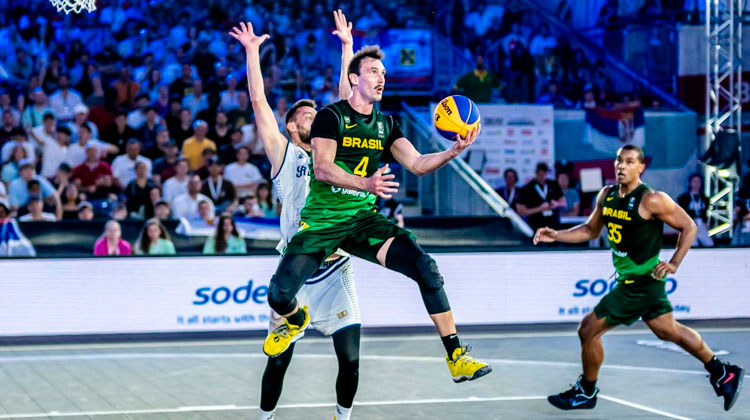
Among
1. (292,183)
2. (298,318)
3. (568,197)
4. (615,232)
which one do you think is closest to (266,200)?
(568,197)

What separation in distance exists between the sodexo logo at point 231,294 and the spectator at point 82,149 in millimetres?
4224

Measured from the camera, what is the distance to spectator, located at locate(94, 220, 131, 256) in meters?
13.9

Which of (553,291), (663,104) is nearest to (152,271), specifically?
(553,291)

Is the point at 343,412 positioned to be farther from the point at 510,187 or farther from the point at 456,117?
the point at 510,187

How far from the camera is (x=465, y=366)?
6414 mm

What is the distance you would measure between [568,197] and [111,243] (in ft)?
26.3

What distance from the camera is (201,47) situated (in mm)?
19391

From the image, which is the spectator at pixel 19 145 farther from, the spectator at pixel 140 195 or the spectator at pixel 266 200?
the spectator at pixel 266 200

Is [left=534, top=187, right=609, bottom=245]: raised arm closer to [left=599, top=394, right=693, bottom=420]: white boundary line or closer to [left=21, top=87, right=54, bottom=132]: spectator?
[left=599, top=394, right=693, bottom=420]: white boundary line

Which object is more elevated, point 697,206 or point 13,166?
point 13,166

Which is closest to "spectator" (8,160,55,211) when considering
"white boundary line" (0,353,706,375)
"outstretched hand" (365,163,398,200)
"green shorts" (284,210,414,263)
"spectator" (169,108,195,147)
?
"spectator" (169,108,195,147)

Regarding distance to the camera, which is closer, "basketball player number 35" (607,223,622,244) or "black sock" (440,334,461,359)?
"black sock" (440,334,461,359)

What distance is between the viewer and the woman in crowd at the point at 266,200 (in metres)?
15.4

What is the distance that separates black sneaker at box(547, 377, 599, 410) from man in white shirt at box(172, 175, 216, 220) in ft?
25.2
